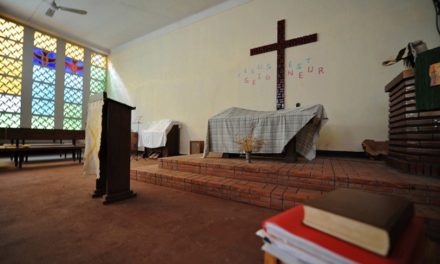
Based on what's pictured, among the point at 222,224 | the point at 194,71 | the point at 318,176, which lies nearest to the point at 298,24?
the point at 194,71

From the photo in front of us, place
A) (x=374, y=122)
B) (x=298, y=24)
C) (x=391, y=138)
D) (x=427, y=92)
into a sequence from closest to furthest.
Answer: (x=427, y=92)
(x=391, y=138)
(x=374, y=122)
(x=298, y=24)

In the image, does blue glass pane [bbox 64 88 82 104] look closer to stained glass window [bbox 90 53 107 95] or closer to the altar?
stained glass window [bbox 90 53 107 95]

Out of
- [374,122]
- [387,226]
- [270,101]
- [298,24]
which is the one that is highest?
[298,24]

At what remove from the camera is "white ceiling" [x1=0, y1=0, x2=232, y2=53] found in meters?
5.33

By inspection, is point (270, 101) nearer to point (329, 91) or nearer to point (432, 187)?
point (329, 91)

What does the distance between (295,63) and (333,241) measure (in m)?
4.42

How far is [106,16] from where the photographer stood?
5926 mm

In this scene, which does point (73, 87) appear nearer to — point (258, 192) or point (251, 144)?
point (251, 144)

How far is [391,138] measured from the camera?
2.65 meters

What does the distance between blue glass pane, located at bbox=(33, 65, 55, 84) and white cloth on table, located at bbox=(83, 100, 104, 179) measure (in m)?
5.99

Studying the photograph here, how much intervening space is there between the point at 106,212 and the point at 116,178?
43 centimetres

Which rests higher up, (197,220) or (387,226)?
(387,226)

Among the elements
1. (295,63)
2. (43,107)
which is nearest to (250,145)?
(295,63)

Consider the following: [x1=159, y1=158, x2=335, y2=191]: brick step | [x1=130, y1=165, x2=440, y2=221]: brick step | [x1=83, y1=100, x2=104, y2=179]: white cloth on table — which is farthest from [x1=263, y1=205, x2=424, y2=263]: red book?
[x1=83, y1=100, x2=104, y2=179]: white cloth on table
